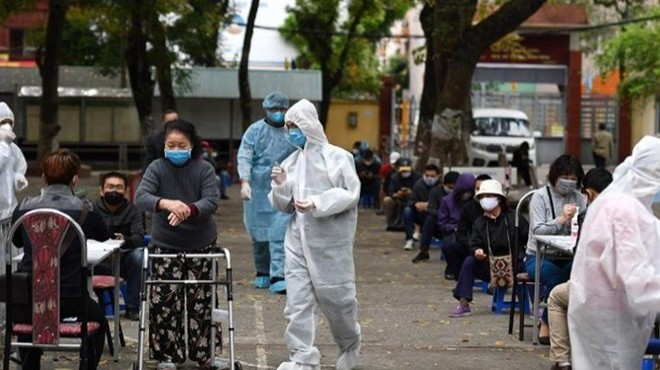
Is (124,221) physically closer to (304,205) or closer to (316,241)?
(316,241)

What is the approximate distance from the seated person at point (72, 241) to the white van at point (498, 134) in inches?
1142

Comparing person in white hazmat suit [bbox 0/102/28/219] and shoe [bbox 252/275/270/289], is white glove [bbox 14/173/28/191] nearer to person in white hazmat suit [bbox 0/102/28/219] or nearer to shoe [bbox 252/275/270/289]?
person in white hazmat suit [bbox 0/102/28/219]

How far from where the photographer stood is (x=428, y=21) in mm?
30203

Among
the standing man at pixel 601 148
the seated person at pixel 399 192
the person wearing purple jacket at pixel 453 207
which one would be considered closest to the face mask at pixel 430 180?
the seated person at pixel 399 192

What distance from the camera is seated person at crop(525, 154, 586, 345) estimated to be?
11039mm

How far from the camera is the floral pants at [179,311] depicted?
9500 millimetres

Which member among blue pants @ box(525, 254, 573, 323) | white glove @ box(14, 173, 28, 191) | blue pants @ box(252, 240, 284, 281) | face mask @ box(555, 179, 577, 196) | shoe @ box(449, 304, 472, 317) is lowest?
shoe @ box(449, 304, 472, 317)

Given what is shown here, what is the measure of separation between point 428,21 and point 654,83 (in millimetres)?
14030

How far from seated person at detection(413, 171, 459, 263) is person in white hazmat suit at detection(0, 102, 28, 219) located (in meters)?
6.06

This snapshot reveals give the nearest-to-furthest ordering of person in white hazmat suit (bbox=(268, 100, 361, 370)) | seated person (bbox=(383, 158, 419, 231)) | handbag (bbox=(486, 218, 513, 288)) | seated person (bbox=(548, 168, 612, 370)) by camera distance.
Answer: seated person (bbox=(548, 168, 612, 370))
person in white hazmat suit (bbox=(268, 100, 361, 370))
handbag (bbox=(486, 218, 513, 288))
seated person (bbox=(383, 158, 419, 231))

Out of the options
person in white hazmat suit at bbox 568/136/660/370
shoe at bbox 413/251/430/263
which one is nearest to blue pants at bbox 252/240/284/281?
shoe at bbox 413/251/430/263

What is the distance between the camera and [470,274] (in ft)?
41.6

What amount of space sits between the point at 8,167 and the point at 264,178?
270cm

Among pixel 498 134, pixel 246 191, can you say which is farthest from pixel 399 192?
pixel 498 134
